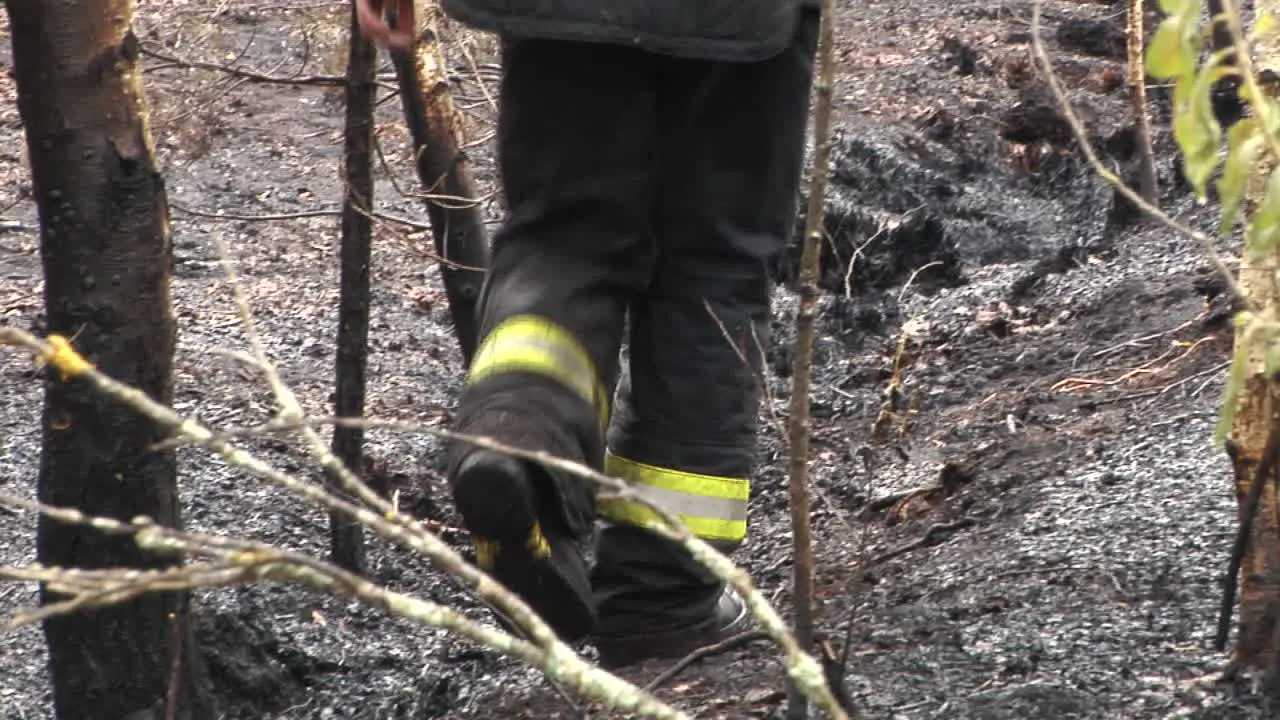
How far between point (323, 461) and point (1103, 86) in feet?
20.2

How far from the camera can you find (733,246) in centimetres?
244

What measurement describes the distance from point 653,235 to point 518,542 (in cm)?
61

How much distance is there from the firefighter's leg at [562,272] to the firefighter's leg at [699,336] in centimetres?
6

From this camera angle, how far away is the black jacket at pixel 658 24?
7.29 ft

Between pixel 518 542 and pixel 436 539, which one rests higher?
pixel 436 539

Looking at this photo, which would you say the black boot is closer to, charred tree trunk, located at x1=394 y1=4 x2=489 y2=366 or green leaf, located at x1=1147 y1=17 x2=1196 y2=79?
charred tree trunk, located at x1=394 y1=4 x2=489 y2=366

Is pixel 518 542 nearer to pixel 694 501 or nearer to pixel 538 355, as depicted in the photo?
pixel 538 355

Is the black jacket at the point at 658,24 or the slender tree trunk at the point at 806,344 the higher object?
the black jacket at the point at 658,24

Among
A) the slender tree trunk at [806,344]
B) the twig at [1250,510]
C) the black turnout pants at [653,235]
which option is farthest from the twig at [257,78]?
the twig at [1250,510]

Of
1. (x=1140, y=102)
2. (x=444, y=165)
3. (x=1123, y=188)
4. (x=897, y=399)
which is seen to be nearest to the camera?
(x=1123, y=188)

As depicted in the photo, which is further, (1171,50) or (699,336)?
(699,336)

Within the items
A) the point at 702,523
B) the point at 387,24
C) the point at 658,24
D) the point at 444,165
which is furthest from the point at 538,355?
the point at 444,165

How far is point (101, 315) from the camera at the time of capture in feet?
7.22

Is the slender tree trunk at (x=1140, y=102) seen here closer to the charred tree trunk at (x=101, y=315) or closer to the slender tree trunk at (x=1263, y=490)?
the slender tree trunk at (x=1263, y=490)
